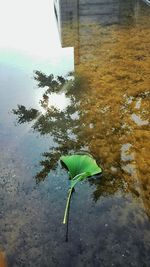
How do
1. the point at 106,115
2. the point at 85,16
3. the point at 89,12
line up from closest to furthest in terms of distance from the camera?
the point at 106,115
the point at 85,16
the point at 89,12

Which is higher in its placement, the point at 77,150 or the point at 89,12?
the point at 89,12

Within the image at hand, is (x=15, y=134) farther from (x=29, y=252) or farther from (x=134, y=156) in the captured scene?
(x=29, y=252)

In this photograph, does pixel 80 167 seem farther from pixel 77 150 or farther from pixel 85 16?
pixel 85 16

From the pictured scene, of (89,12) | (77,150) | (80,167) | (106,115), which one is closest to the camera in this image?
(80,167)

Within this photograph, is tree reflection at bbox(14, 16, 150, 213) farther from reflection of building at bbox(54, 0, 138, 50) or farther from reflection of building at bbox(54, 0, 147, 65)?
reflection of building at bbox(54, 0, 138, 50)

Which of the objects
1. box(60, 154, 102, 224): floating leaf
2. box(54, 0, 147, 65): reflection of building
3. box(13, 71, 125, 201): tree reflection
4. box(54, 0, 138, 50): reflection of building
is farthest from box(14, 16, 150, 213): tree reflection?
box(54, 0, 138, 50): reflection of building

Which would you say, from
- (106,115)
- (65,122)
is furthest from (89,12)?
(65,122)
